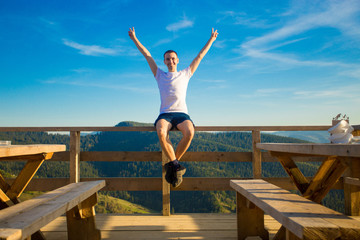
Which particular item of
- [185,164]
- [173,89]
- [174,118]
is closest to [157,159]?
[174,118]

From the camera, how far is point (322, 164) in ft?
5.93

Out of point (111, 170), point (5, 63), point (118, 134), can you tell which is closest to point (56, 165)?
point (111, 170)

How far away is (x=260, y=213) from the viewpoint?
211 centimetres

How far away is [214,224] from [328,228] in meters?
1.74

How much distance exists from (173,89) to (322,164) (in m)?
1.50

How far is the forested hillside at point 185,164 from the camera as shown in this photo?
36.1m

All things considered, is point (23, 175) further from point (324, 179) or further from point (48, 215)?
point (324, 179)

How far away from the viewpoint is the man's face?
111 inches

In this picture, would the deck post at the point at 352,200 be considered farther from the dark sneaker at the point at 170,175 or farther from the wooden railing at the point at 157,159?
the dark sneaker at the point at 170,175

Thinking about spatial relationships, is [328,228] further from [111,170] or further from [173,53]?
[111,170]

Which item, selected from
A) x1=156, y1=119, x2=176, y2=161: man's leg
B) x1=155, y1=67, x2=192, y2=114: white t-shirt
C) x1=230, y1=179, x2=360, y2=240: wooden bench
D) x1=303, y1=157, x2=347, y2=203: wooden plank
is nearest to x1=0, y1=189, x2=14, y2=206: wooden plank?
x1=156, y1=119, x2=176, y2=161: man's leg

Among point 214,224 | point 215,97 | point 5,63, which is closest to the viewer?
point 214,224

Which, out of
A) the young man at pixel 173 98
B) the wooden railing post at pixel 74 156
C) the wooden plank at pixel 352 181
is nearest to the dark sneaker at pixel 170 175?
the young man at pixel 173 98

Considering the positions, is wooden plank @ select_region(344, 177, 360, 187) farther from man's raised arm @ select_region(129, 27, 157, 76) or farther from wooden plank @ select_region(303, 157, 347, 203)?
man's raised arm @ select_region(129, 27, 157, 76)
